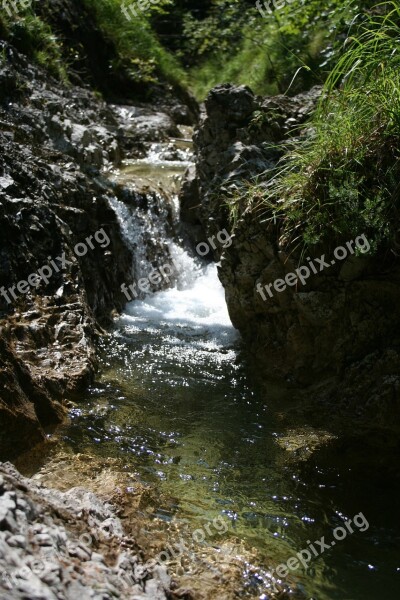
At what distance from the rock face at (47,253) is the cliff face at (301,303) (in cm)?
139

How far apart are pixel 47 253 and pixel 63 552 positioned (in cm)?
343

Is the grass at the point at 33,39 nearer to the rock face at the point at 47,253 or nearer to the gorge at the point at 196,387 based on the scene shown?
the rock face at the point at 47,253

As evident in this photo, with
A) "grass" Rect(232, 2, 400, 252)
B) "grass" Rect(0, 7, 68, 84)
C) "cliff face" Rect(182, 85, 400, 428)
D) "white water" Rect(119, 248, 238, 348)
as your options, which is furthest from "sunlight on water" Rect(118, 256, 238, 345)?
"grass" Rect(0, 7, 68, 84)

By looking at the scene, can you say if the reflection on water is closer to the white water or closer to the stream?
the stream

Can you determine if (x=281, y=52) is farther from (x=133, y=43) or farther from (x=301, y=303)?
(x=301, y=303)

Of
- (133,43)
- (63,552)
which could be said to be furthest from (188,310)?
Answer: (133,43)

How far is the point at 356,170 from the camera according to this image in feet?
11.6

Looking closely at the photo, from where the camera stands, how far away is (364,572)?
8.32ft

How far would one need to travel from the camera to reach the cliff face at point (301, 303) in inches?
140

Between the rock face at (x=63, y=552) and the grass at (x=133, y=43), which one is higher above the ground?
the grass at (x=133, y=43)

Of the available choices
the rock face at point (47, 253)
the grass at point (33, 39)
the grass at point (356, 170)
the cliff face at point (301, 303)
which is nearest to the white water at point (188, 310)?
the rock face at point (47, 253)

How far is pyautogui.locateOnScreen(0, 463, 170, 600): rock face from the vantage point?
1626mm

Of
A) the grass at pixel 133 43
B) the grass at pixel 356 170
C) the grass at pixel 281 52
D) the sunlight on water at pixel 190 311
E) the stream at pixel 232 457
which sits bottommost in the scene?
the stream at pixel 232 457

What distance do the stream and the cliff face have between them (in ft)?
1.07
